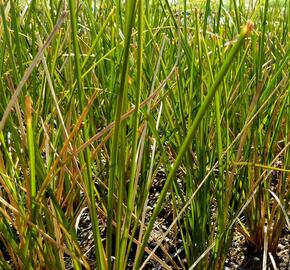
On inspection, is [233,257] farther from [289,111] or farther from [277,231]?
[289,111]

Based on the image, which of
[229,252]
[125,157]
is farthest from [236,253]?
[125,157]

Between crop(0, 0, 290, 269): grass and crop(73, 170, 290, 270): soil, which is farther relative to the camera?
crop(73, 170, 290, 270): soil

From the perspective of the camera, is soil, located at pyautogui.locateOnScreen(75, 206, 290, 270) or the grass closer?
the grass

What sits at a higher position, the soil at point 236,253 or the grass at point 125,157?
the grass at point 125,157

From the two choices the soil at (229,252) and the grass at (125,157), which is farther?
the soil at (229,252)

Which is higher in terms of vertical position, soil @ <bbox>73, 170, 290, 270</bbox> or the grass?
the grass

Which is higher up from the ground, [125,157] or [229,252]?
[125,157]

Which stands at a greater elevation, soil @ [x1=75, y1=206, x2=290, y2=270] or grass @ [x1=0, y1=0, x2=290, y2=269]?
grass @ [x1=0, y1=0, x2=290, y2=269]

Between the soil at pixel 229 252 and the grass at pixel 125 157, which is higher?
the grass at pixel 125 157

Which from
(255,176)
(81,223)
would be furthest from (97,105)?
(255,176)

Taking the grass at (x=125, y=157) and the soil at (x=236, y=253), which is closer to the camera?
the grass at (x=125, y=157)

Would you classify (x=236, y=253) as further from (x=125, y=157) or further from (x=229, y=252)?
(x=125, y=157)
